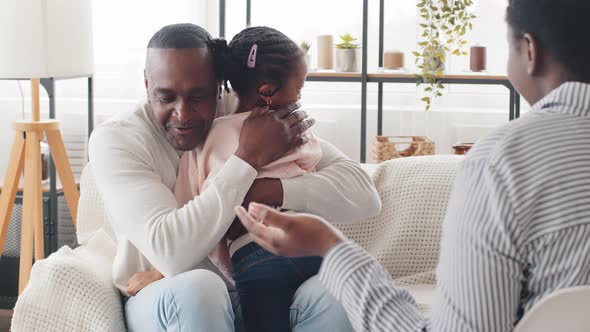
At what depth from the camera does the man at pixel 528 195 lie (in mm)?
977

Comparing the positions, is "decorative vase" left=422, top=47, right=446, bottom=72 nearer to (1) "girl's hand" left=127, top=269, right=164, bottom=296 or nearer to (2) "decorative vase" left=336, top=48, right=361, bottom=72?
(2) "decorative vase" left=336, top=48, right=361, bottom=72

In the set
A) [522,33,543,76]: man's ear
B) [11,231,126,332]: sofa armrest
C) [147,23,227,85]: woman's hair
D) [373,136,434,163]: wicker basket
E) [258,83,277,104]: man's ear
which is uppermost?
[147,23,227,85]: woman's hair

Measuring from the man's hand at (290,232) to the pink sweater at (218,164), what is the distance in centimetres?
57

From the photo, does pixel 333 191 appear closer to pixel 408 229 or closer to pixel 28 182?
pixel 408 229

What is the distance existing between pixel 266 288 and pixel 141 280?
0.27 metres

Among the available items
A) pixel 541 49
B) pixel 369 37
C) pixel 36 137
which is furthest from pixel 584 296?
pixel 369 37

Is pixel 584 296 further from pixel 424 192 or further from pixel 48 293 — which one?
pixel 424 192

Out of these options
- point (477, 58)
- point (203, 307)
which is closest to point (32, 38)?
A: point (203, 307)

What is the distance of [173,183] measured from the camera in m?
1.77

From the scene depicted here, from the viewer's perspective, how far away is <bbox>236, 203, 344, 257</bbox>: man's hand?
1114mm

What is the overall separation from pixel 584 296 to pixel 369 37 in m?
3.48

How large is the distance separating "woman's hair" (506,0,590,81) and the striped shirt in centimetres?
4

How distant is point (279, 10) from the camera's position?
4.36m

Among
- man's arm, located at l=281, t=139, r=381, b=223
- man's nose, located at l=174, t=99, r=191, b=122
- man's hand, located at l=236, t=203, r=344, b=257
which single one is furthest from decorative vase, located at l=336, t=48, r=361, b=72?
man's hand, located at l=236, t=203, r=344, b=257
